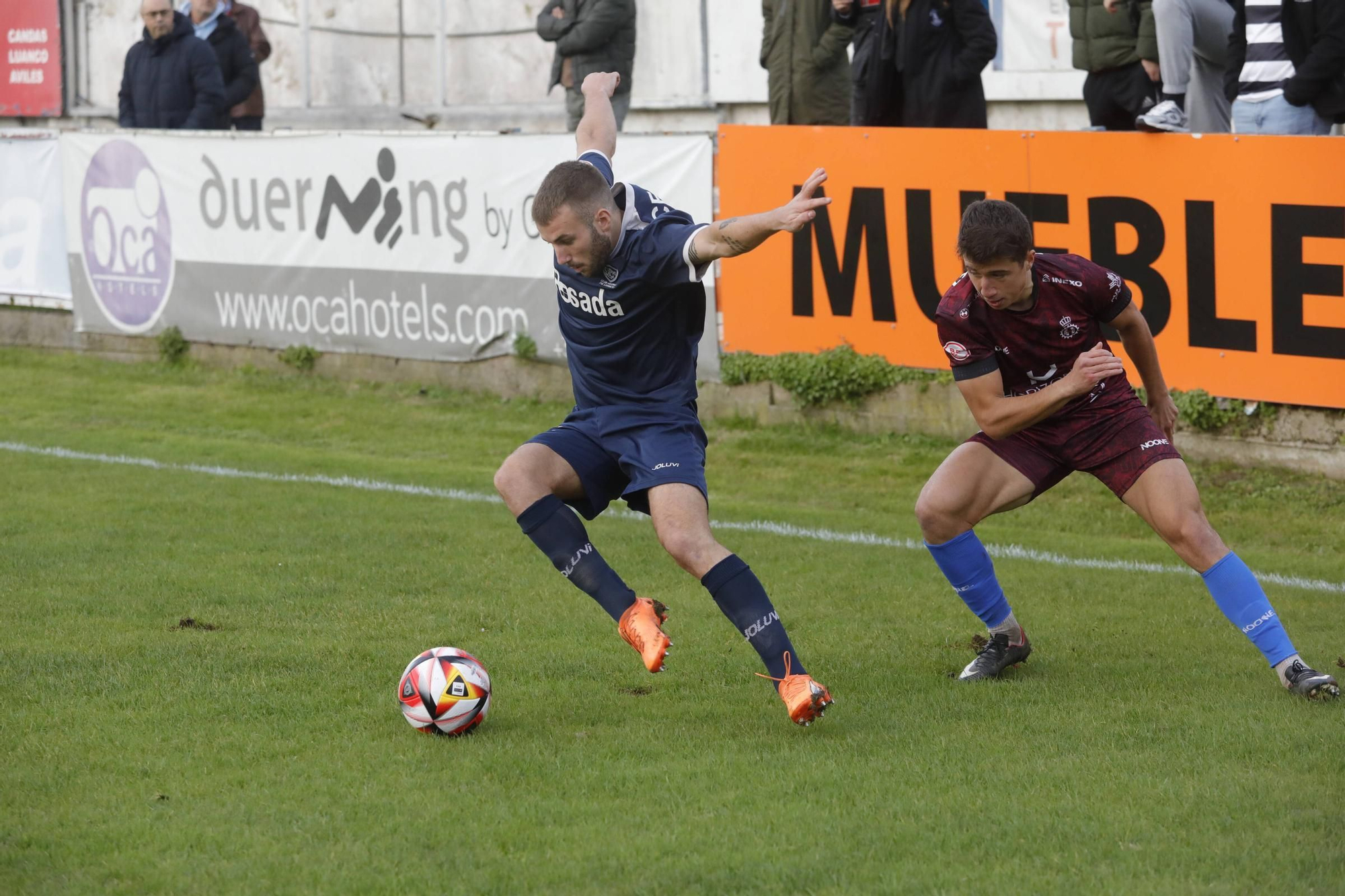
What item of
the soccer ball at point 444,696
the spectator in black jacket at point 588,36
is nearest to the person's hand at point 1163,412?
the soccer ball at point 444,696

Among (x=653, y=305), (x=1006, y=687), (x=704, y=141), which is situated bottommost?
(x=1006, y=687)

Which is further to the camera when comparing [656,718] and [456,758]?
[656,718]

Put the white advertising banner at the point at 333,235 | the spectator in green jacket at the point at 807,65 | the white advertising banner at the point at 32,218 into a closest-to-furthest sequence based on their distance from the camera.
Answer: the spectator in green jacket at the point at 807,65 → the white advertising banner at the point at 333,235 → the white advertising banner at the point at 32,218

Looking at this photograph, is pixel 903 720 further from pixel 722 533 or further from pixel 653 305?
pixel 722 533

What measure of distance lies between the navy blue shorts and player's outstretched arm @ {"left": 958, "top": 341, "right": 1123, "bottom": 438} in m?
1.00

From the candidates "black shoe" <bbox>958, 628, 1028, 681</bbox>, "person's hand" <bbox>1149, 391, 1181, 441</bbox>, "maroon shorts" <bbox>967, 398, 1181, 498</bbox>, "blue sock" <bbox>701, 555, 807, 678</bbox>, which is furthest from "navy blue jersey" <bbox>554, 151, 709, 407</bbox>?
"person's hand" <bbox>1149, 391, 1181, 441</bbox>

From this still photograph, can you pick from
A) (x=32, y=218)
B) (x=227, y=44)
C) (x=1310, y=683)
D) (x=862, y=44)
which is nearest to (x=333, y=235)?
(x=227, y=44)

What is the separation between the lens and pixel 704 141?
436 inches

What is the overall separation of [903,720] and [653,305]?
1.67m

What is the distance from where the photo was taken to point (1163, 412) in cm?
605

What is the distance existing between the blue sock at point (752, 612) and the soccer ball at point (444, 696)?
829 millimetres

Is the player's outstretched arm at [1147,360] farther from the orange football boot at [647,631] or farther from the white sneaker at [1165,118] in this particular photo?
the white sneaker at [1165,118]

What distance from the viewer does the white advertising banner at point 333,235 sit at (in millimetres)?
11977

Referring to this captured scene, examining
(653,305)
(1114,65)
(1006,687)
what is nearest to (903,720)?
(1006,687)
